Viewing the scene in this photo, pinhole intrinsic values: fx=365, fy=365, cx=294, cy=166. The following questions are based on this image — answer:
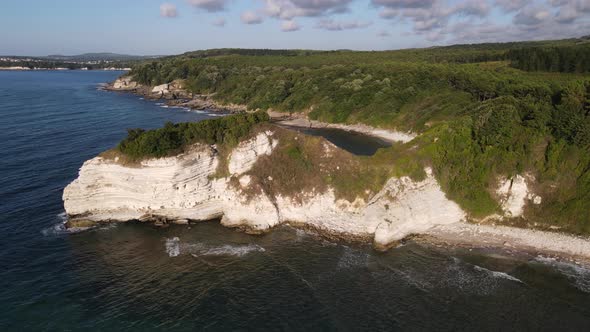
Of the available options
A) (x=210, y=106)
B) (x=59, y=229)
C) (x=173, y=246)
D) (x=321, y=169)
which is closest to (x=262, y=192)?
(x=321, y=169)

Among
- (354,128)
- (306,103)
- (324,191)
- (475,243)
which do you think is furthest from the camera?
(306,103)

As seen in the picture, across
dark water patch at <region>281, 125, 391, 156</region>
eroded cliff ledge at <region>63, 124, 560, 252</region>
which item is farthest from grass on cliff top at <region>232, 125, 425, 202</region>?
dark water patch at <region>281, 125, 391, 156</region>

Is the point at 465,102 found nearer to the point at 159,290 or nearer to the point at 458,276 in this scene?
the point at 458,276

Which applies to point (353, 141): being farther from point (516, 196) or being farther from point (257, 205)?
point (257, 205)

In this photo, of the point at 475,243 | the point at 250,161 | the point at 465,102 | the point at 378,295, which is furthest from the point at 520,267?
the point at 465,102

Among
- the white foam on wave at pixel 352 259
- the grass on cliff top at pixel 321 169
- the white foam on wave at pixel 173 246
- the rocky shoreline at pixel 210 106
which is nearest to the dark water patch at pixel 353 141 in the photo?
Answer: the rocky shoreline at pixel 210 106

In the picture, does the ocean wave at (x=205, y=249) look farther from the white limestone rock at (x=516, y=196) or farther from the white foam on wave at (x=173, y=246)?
the white limestone rock at (x=516, y=196)
